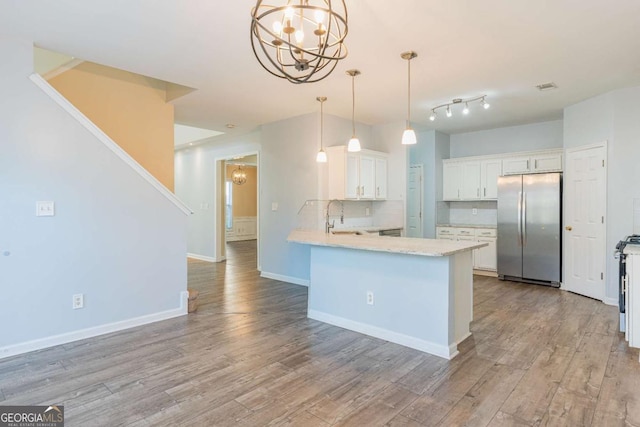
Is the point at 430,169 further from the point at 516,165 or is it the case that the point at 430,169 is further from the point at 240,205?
the point at 240,205

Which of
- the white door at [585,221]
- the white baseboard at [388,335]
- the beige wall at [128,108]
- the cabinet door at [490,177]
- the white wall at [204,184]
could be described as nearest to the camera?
the white baseboard at [388,335]

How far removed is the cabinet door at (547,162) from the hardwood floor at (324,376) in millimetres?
2593

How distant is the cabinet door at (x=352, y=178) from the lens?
526cm

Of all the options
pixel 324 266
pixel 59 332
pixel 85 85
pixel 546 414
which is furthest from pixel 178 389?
pixel 85 85

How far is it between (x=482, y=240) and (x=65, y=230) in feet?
19.6

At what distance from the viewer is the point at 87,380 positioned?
2.54 meters

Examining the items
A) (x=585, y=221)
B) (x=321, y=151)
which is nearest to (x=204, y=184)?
(x=321, y=151)

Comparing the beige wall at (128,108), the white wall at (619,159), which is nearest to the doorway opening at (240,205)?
the beige wall at (128,108)

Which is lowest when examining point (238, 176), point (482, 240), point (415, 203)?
point (482, 240)

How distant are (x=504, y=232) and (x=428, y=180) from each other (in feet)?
5.37

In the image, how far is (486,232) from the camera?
6156mm

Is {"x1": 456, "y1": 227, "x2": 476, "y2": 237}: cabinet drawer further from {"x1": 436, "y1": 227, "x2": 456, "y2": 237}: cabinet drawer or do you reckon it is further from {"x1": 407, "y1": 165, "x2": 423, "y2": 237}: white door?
{"x1": 407, "y1": 165, "x2": 423, "y2": 237}: white door

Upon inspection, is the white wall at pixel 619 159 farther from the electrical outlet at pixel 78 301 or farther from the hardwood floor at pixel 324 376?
the electrical outlet at pixel 78 301

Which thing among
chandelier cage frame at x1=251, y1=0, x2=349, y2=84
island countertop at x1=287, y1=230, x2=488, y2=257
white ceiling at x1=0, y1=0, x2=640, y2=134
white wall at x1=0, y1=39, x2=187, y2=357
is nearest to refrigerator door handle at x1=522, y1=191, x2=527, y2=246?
white ceiling at x1=0, y1=0, x2=640, y2=134
